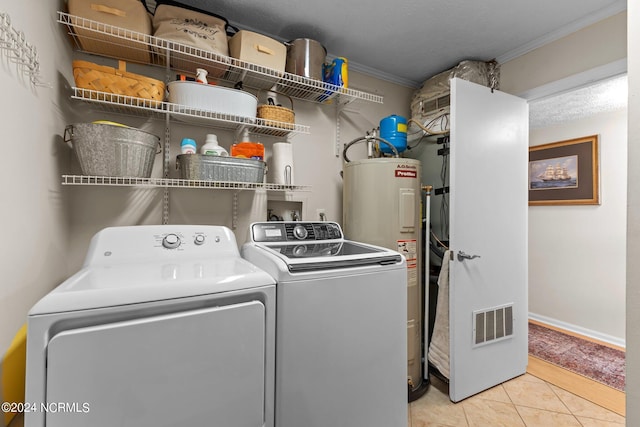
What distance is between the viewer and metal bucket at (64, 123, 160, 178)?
1290mm

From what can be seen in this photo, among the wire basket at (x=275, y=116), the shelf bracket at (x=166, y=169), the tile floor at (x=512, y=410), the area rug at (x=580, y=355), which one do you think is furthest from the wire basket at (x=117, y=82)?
the area rug at (x=580, y=355)

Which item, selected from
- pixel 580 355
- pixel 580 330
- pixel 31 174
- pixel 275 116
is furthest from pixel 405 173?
pixel 580 330

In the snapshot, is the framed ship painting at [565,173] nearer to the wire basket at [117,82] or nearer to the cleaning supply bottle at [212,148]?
the cleaning supply bottle at [212,148]

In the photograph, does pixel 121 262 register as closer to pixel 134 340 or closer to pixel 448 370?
pixel 134 340

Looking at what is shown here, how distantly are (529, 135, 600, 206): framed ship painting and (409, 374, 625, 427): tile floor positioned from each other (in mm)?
2132

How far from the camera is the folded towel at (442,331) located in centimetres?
203

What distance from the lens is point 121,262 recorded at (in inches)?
50.2

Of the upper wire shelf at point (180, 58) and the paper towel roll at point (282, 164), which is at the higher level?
the upper wire shelf at point (180, 58)

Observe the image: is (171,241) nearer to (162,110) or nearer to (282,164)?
(162,110)

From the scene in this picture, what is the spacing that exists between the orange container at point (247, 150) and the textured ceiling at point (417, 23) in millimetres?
865

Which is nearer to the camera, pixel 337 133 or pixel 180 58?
pixel 180 58

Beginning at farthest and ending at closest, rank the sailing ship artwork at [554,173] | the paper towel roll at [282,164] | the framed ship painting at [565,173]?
→ 1. the sailing ship artwork at [554,173]
2. the framed ship painting at [565,173]
3. the paper towel roll at [282,164]

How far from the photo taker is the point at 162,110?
4.90ft

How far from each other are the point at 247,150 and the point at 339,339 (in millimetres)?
1179
